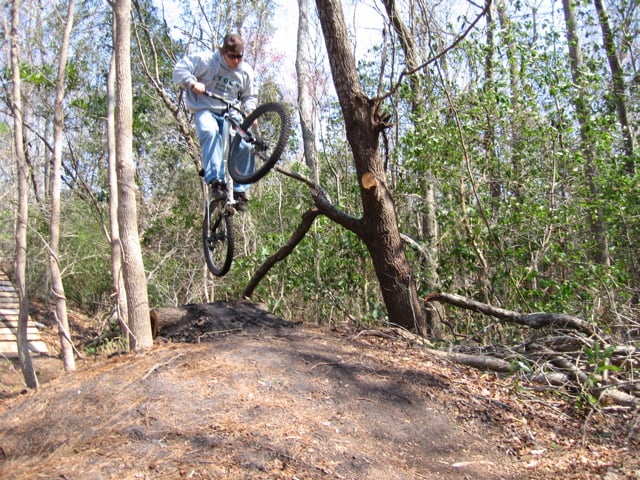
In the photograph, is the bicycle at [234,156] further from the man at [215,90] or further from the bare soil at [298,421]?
the bare soil at [298,421]

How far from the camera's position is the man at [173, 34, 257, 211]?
5047 millimetres

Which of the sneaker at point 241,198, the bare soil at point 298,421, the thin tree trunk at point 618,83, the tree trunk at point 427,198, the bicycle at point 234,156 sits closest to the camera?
the bare soil at point 298,421

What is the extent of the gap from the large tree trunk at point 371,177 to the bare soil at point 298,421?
0.76m

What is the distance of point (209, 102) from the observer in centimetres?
530

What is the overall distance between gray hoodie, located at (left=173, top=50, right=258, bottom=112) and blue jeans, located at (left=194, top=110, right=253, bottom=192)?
0.42 feet

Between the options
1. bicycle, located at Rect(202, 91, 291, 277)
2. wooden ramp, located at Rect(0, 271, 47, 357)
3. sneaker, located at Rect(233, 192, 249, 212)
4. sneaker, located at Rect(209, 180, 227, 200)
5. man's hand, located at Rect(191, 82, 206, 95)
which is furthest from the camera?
wooden ramp, located at Rect(0, 271, 47, 357)

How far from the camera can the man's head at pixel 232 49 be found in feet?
16.5

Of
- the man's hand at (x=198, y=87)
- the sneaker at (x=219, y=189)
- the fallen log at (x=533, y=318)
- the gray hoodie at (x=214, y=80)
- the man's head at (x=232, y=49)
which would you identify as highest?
the man's head at (x=232, y=49)

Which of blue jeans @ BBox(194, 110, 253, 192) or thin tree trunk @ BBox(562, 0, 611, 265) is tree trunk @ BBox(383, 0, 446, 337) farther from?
blue jeans @ BBox(194, 110, 253, 192)

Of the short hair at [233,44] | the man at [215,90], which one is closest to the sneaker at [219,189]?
the man at [215,90]

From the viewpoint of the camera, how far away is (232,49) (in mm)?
5051

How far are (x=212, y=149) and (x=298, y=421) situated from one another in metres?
2.68

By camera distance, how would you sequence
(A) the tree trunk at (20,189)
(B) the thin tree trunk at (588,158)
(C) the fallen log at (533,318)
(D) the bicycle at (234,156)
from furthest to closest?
1. (A) the tree trunk at (20,189)
2. (B) the thin tree trunk at (588,158)
3. (D) the bicycle at (234,156)
4. (C) the fallen log at (533,318)

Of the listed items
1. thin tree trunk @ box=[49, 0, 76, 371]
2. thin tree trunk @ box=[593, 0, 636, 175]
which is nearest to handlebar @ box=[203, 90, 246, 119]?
thin tree trunk @ box=[49, 0, 76, 371]
